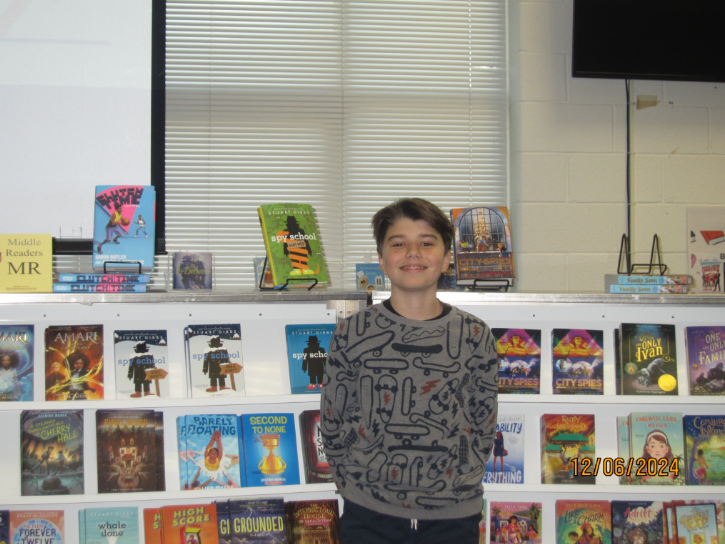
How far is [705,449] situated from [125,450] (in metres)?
1.93

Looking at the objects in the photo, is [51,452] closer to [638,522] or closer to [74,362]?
[74,362]

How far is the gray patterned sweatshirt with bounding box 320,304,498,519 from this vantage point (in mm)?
1214

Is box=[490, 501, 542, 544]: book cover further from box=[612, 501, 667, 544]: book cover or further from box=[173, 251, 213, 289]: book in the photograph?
box=[173, 251, 213, 289]: book

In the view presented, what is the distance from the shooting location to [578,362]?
1.80m

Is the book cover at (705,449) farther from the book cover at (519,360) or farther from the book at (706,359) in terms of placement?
the book cover at (519,360)

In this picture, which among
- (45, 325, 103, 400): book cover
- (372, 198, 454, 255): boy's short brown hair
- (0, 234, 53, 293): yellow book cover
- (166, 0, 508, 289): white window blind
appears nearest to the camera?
(372, 198, 454, 255): boy's short brown hair

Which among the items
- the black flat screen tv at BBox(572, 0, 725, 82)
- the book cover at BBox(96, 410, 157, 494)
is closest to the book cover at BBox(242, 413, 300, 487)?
the book cover at BBox(96, 410, 157, 494)

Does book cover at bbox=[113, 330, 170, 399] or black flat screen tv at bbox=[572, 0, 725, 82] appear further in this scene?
black flat screen tv at bbox=[572, 0, 725, 82]

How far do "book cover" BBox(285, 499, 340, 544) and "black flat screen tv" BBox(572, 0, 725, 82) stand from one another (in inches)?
78.4

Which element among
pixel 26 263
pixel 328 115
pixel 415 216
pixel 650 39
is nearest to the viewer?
pixel 415 216

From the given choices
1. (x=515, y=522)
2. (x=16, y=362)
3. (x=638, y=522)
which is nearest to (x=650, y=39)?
(x=638, y=522)

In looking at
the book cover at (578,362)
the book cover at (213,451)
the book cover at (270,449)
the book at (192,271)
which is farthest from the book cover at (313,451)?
the book cover at (578,362)

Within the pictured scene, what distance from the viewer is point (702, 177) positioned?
2344mm

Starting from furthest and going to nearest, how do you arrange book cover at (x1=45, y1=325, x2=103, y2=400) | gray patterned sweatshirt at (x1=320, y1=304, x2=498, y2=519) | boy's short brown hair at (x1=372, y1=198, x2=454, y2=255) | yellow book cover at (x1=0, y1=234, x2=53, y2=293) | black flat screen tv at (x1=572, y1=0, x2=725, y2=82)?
black flat screen tv at (x1=572, y1=0, x2=725, y2=82)
book cover at (x1=45, y1=325, x2=103, y2=400)
yellow book cover at (x1=0, y1=234, x2=53, y2=293)
boy's short brown hair at (x1=372, y1=198, x2=454, y2=255)
gray patterned sweatshirt at (x1=320, y1=304, x2=498, y2=519)
